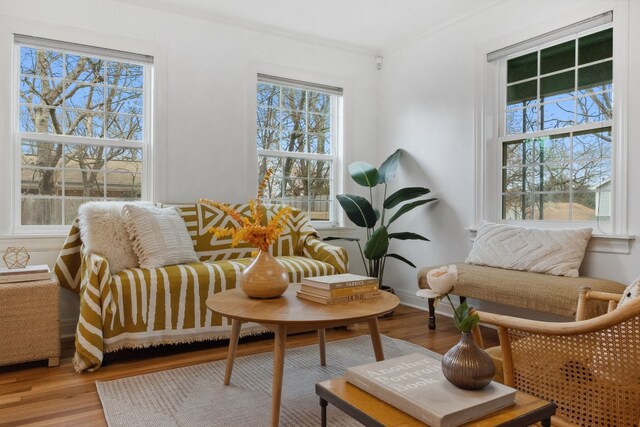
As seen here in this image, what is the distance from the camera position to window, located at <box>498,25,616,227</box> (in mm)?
3061

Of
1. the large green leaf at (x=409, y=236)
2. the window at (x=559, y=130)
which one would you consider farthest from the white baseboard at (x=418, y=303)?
the window at (x=559, y=130)

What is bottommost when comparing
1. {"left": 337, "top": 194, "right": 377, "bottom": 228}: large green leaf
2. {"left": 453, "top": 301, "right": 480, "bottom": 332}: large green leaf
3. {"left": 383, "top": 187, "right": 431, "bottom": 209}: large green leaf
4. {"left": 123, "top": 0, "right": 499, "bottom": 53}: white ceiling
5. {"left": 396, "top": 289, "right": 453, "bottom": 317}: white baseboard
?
{"left": 396, "top": 289, "right": 453, "bottom": 317}: white baseboard

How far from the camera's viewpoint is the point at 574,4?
123 inches

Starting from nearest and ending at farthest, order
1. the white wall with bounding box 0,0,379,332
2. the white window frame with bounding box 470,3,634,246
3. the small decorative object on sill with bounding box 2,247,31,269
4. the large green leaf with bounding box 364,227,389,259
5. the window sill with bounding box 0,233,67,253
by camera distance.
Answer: the small decorative object on sill with bounding box 2,247,31,269 < the white window frame with bounding box 470,3,634,246 < the window sill with bounding box 0,233,67,253 < the white wall with bounding box 0,0,379,332 < the large green leaf with bounding box 364,227,389,259

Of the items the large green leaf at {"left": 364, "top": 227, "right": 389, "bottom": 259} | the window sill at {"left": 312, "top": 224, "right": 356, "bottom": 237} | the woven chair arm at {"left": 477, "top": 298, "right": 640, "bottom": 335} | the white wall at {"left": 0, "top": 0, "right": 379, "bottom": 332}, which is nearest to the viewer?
the woven chair arm at {"left": 477, "top": 298, "right": 640, "bottom": 335}

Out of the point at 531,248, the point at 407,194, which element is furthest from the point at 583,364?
the point at 407,194

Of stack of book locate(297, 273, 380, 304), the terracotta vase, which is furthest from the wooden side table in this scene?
the terracotta vase

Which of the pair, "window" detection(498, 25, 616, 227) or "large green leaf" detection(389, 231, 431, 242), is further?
"large green leaf" detection(389, 231, 431, 242)

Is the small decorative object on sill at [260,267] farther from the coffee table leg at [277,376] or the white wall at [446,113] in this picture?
the white wall at [446,113]

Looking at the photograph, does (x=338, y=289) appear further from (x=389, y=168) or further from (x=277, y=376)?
(x=389, y=168)

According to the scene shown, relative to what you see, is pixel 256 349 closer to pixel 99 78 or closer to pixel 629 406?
pixel 629 406

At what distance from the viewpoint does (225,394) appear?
7.29 ft

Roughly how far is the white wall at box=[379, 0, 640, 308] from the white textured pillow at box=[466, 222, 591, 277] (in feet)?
0.61

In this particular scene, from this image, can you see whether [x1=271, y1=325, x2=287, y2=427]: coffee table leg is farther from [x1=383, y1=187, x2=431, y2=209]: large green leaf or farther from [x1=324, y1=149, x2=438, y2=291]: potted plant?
[x1=383, y1=187, x2=431, y2=209]: large green leaf
